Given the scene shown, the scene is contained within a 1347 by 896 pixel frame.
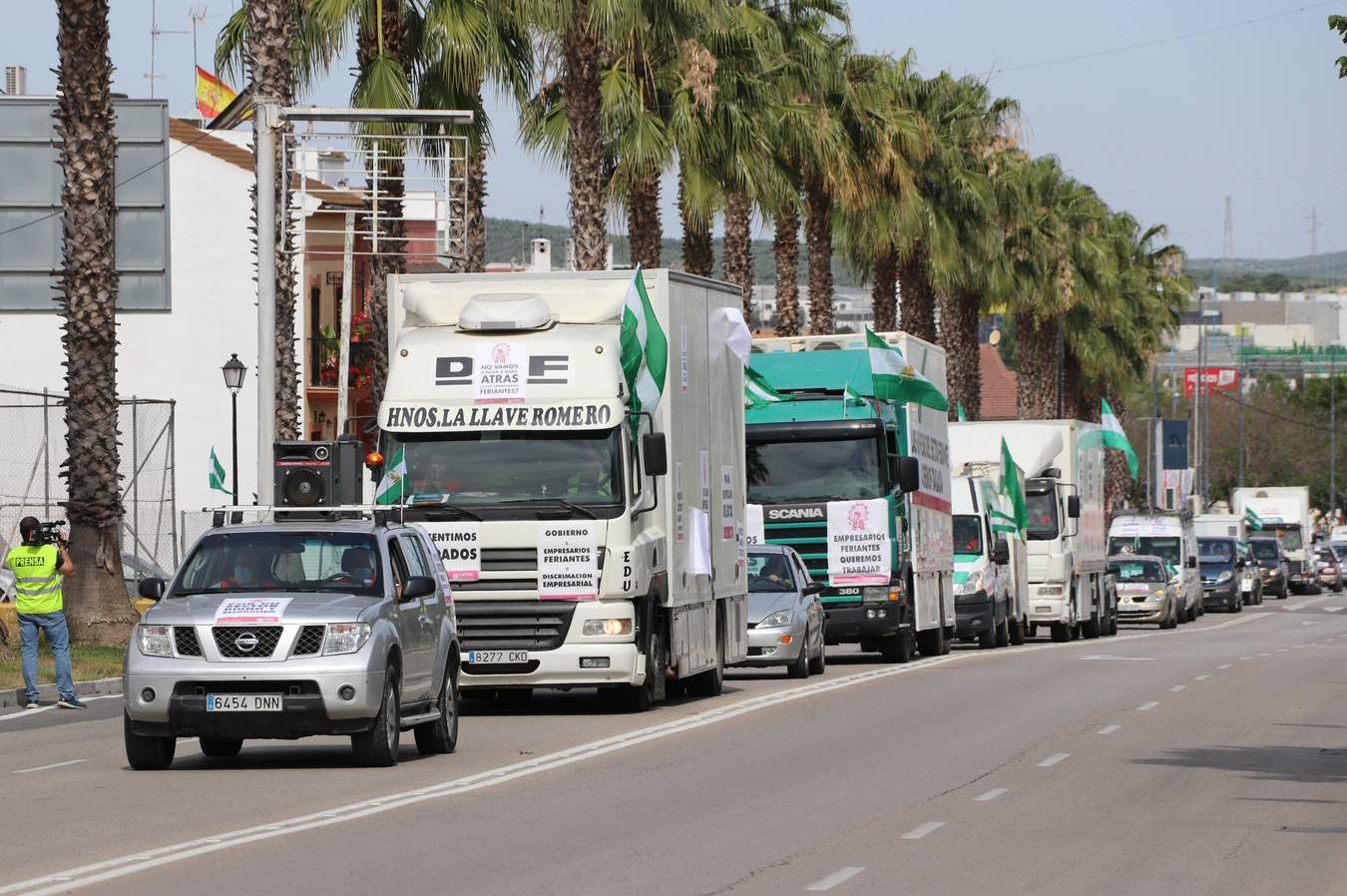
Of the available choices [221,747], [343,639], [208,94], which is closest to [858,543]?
[221,747]

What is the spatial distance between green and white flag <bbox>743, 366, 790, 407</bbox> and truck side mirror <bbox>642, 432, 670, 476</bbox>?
386 inches

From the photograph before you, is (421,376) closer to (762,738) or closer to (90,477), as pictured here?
(762,738)

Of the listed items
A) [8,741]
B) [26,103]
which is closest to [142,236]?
[26,103]

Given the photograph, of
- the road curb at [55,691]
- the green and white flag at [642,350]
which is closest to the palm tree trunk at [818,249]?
the road curb at [55,691]

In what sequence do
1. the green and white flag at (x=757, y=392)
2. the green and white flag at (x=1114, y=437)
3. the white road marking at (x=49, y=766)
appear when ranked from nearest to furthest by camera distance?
the white road marking at (x=49, y=766), the green and white flag at (x=757, y=392), the green and white flag at (x=1114, y=437)

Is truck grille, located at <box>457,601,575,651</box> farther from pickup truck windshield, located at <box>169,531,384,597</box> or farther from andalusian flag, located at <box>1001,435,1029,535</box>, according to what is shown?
andalusian flag, located at <box>1001,435,1029,535</box>

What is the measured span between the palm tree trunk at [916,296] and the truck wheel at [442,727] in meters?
35.6

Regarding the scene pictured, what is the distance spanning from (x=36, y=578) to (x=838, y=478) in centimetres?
1166

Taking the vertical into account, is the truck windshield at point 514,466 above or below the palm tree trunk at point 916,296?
below

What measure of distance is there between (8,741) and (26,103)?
116 feet

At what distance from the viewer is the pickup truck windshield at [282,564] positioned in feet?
53.0

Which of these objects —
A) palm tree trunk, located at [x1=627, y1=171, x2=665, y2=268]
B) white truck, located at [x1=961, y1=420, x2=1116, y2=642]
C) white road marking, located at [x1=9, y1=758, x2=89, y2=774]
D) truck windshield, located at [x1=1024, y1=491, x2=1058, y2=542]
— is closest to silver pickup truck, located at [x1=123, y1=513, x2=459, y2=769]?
white road marking, located at [x1=9, y1=758, x2=89, y2=774]

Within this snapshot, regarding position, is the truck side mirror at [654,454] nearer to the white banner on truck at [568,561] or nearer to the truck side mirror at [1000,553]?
the white banner on truck at [568,561]

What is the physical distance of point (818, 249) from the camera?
47719 millimetres
